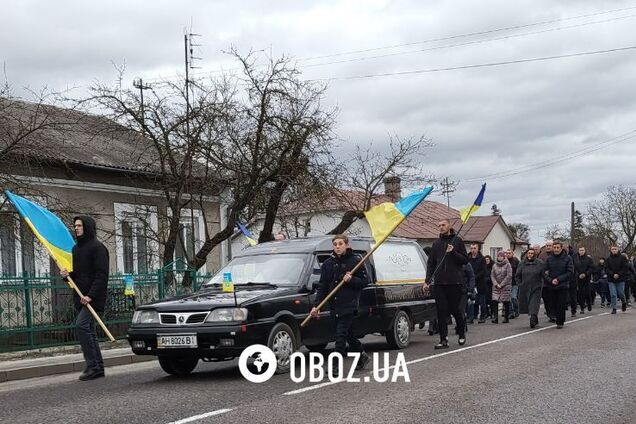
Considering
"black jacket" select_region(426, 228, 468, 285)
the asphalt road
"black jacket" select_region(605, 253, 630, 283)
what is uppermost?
"black jacket" select_region(426, 228, 468, 285)

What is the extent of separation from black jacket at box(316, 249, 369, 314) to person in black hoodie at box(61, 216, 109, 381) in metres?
2.73

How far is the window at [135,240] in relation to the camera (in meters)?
21.1

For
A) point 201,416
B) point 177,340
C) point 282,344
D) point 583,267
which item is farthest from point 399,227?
point 201,416

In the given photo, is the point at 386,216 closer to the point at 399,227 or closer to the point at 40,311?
the point at 40,311

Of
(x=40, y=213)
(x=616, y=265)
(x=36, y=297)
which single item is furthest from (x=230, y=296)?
(x=616, y=265)

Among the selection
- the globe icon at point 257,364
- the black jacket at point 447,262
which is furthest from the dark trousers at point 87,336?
the black jacket at point 447,262

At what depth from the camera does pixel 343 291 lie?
9.26 meters

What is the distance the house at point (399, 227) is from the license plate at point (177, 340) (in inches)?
336

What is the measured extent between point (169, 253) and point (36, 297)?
17.0 feet

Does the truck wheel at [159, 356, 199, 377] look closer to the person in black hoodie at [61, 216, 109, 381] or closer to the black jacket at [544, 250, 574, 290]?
the person in black hoodie at [61, 216, 109, 381]

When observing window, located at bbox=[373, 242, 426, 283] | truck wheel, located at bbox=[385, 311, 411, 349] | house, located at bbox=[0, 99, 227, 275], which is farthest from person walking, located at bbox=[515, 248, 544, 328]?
house, located at bbox=[0, 99, 227, 275]

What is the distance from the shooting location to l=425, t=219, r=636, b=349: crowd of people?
1202cm

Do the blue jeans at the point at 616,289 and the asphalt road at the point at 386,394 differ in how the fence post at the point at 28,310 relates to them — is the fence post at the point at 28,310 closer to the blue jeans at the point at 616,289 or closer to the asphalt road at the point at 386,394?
the asphalt road at the point at 386,394

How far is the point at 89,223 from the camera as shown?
9703 millimetres
